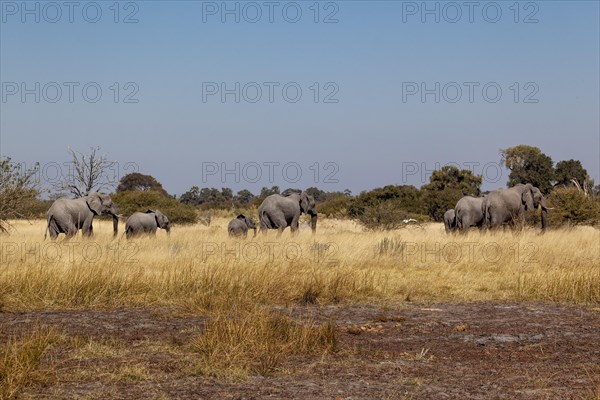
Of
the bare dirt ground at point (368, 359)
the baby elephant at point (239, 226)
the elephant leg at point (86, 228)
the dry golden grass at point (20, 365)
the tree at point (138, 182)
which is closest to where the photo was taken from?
the dry golden grass at point (20, 365)

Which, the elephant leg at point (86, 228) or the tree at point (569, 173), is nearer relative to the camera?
the elephant leg at point (86, 228)

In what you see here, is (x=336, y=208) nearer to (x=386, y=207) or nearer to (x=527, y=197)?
(x=386, y=207)

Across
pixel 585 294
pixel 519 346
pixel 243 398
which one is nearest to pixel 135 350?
pixel 243 398

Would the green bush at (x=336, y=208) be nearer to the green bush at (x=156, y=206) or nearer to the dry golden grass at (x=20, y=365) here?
the green bush at (x=156, y=206)

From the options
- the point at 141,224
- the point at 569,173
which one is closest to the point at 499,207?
the point at 141,224

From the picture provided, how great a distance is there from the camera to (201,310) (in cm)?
1078

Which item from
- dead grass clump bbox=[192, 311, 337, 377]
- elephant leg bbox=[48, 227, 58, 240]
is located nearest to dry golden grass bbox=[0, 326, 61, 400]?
dead grass clump bbox=[192, 311, 337, 377]

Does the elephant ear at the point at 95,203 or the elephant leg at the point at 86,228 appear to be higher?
the elephant ear at the point at 95,203

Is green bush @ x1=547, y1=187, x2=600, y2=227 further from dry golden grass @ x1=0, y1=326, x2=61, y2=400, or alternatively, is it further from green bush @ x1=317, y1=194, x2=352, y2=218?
dry golden grass @ x1=0, y1=326, x2=61, y2=400

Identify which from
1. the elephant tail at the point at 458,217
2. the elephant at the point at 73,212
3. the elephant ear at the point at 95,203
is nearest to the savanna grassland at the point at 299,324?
the elephant at the point at 73,212

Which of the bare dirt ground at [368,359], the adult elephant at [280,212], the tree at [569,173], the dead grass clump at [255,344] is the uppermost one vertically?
the tree at [569,173]

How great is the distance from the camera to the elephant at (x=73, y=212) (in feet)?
75.3

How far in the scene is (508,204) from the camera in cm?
2611

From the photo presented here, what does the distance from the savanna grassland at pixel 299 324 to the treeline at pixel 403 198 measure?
10265mm
